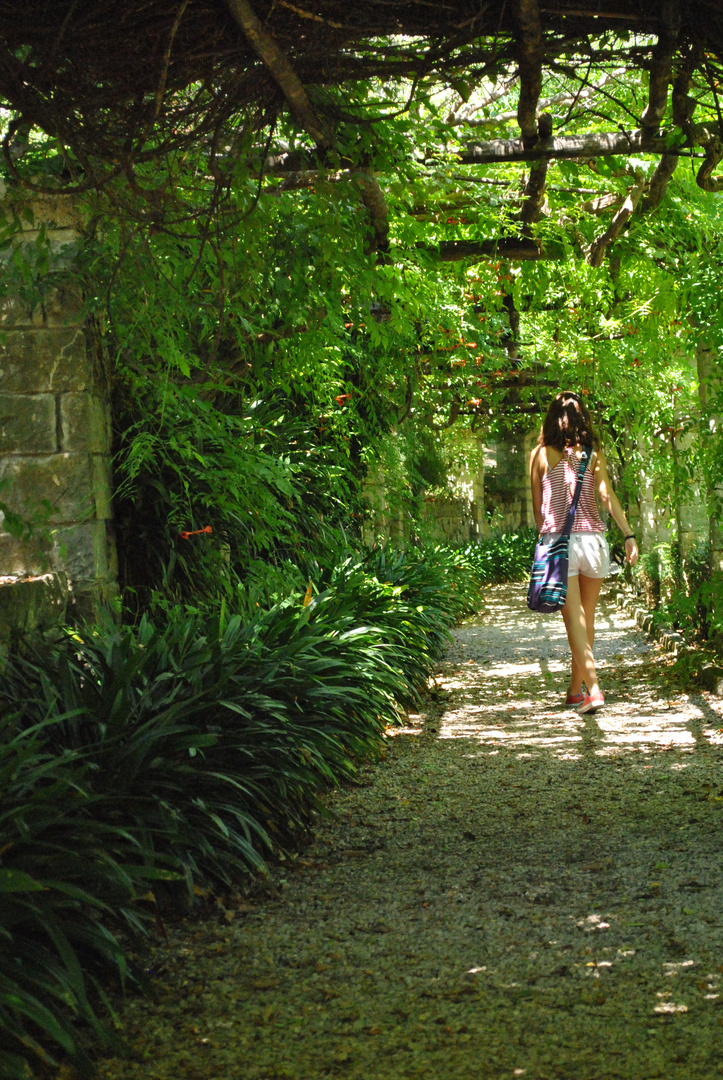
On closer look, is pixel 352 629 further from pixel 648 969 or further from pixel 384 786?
pixel 648 969

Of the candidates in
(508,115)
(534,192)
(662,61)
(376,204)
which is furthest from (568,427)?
(662,61)

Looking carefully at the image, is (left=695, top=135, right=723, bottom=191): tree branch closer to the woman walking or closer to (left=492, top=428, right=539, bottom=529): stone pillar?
the woman walking

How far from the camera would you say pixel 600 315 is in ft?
26.6

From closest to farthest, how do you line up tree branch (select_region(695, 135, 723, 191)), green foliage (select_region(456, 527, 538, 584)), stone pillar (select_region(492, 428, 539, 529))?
tree branch (select_region(695, 135, 723, 191)), green foliage (select_region(456, 527, 538, 584)), stone pillar (select_region(492, 428, 539, 529))

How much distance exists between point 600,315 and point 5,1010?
7.31 meters

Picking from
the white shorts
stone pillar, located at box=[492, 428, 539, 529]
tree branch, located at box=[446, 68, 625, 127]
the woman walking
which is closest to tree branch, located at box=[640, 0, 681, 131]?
tree branch, located at box=[446, 68, 625, 127]

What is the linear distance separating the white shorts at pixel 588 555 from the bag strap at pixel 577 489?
0.18ft

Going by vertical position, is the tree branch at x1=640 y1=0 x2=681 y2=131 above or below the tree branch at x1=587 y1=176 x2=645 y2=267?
below

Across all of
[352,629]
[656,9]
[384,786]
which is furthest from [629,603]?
[656,9]

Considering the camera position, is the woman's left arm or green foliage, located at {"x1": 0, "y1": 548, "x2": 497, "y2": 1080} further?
the woman's left arm

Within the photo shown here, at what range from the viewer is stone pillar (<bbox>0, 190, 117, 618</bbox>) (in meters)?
4.33

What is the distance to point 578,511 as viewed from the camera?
5195 millimetres

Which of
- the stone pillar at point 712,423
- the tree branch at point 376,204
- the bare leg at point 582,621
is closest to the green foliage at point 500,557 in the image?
the stone pillar at point 712,423

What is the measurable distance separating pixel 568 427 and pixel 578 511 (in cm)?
45
